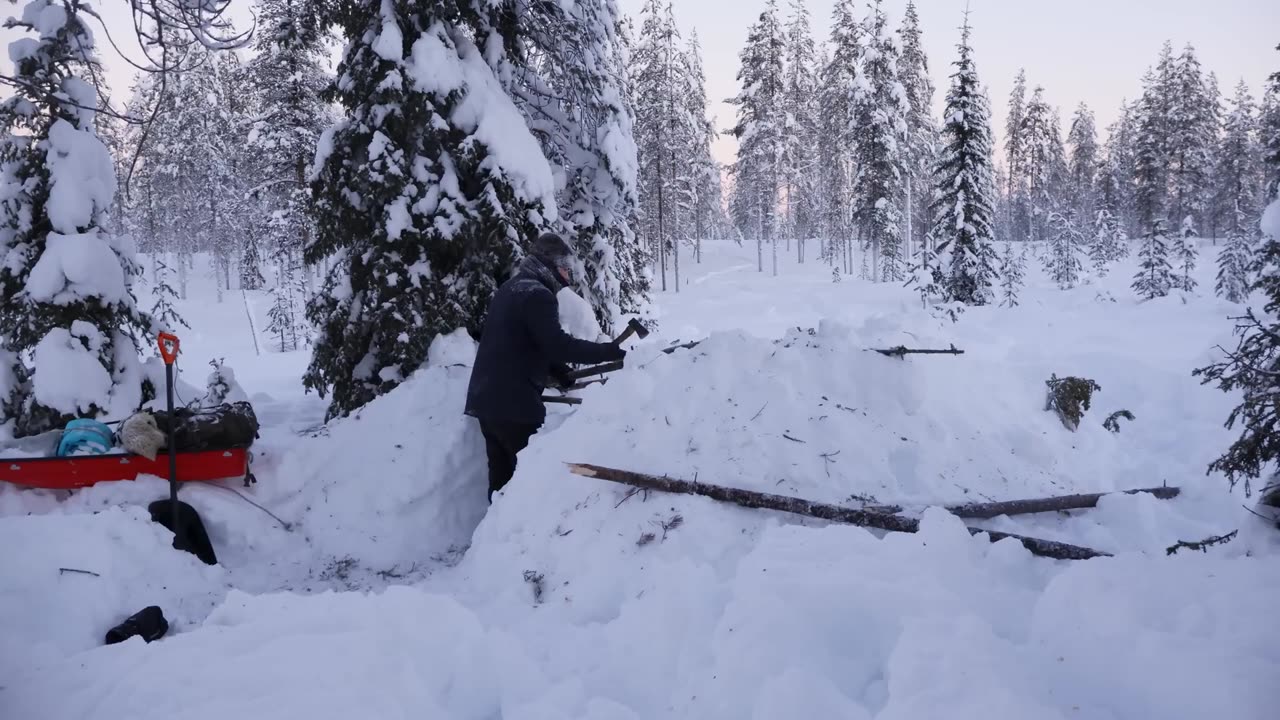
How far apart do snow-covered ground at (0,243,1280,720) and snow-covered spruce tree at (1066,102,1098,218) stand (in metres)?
56.9

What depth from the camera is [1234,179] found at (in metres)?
41.7

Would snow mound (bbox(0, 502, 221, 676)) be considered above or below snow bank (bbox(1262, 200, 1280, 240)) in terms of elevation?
below

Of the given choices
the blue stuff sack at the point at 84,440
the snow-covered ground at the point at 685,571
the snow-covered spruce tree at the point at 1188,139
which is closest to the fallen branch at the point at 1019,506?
the snow-covered ground at the point at 685,571

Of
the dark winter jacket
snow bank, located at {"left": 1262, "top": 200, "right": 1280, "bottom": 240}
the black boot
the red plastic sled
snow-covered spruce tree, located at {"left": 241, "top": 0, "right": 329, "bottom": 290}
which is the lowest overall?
the black boot

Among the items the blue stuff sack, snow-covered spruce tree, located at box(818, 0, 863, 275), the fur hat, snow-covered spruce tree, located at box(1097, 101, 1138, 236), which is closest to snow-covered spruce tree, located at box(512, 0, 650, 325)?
the fur hat

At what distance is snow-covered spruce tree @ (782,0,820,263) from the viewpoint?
38.0 m

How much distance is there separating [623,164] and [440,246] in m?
2.66

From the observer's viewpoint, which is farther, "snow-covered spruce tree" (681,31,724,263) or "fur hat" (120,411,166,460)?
"snow-covered spruce tree" (681,31,724,263)

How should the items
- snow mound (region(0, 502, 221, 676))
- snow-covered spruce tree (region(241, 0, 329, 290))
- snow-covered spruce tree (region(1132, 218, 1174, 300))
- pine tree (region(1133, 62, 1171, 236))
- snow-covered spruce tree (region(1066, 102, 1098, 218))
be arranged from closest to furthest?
snow mound (region(0, 502, 221, 676)) < snow-covered spruce tree (region(241, 0, 329, 290)) < snow-covered spruce tree (region(1132, 218, 1174, 300)) < pine tree (region(1133, 62, 1171, 236)) < snow-covered spruce tree (region(1066, 102, 1098, 218))

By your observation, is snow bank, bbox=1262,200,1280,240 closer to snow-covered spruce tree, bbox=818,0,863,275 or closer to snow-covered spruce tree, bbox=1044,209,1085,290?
snow-covered spruce tree, bbox=818,0,863,275

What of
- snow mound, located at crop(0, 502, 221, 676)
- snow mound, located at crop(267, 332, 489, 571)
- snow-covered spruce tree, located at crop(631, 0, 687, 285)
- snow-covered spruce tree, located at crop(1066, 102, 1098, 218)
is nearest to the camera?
snow mound, located at crop(0, 502, 221, 676)

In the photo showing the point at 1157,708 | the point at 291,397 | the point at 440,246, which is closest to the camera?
the point at 1157,708

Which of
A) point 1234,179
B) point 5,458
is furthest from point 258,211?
point 1234,179

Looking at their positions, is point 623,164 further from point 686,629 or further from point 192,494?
point 686,629
